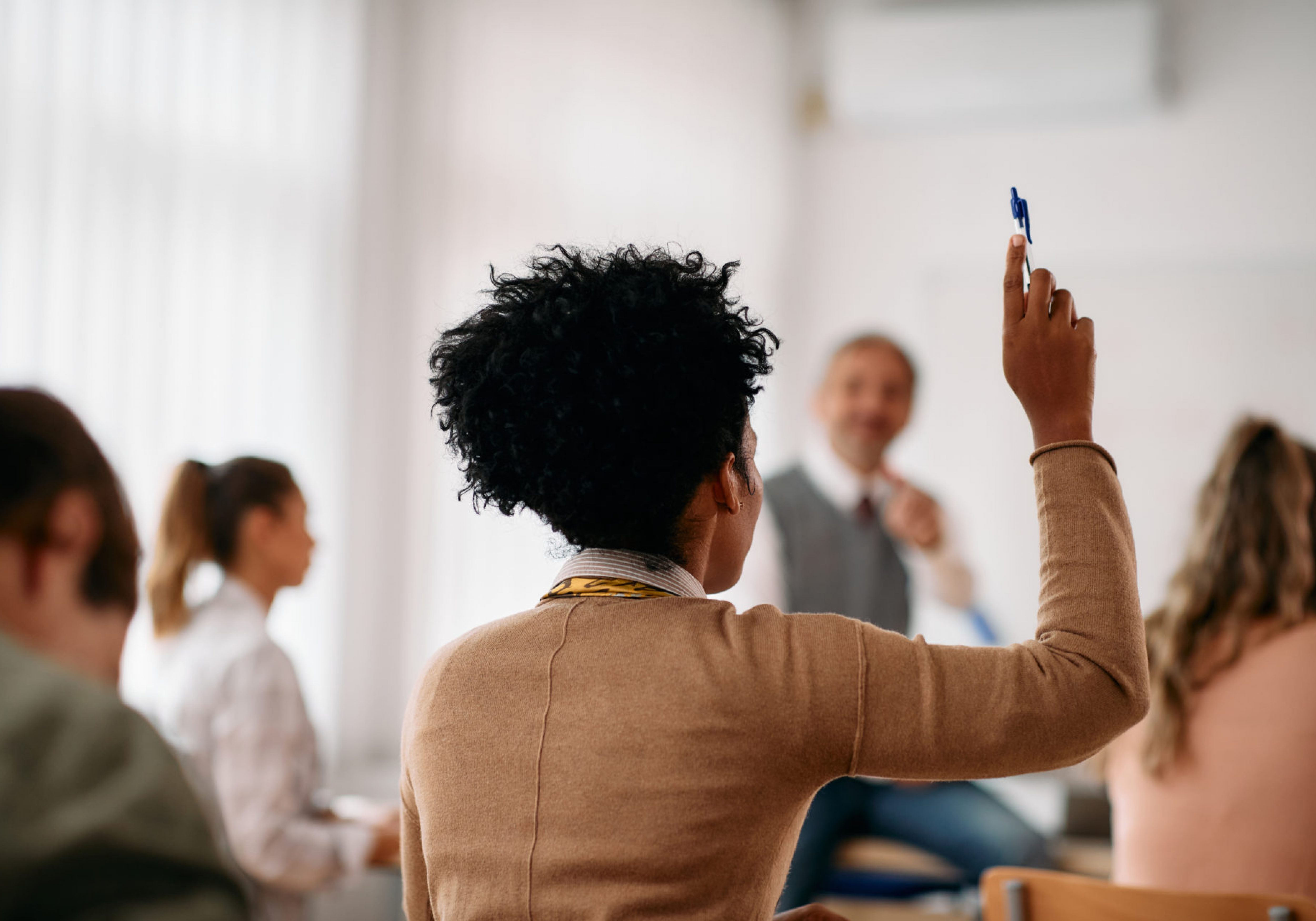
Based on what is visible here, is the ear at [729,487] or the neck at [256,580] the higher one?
the ear at [729,487]

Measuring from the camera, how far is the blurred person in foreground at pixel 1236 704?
5.53 feet

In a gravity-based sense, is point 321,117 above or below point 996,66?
below

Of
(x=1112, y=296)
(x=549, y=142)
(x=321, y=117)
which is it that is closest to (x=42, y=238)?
(x=321, y=117)

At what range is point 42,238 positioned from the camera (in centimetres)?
211

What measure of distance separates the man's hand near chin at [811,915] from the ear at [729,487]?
34cm

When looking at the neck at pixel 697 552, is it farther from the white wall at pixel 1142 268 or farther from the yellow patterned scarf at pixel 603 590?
the white wall at pixel 1142 268

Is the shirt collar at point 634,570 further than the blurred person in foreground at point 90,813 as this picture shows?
Yes

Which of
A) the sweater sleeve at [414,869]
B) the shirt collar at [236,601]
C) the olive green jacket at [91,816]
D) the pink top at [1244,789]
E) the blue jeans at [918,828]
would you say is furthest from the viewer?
the blue jeans at [918,828]

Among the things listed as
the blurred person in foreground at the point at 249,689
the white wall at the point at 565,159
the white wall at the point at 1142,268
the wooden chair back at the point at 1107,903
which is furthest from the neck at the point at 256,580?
the white wall at the point at 1142,268

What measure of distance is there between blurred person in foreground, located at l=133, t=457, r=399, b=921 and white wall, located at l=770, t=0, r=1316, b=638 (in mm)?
2370

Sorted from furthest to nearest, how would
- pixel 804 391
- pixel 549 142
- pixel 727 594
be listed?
1. pixel 804 391
2. pixel 727 594
3. pixel 549 142

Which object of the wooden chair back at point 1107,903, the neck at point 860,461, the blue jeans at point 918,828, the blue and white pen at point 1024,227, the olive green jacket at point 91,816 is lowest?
the blue jeans at point 918,828

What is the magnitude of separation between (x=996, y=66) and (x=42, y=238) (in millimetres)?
2829

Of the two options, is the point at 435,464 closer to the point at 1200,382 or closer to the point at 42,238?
the point at 42,238
